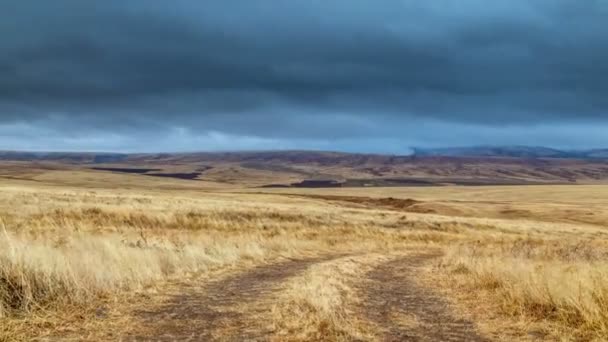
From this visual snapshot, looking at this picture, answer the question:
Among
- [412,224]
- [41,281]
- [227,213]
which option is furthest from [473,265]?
[412,224]

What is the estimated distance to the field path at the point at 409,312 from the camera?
8.37 meters

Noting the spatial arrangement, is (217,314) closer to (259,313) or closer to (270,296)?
(259,313)

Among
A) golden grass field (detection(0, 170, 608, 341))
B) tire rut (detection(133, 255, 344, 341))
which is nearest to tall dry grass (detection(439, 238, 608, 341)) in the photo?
golden grass field (detection(0, 170, 608, 341))

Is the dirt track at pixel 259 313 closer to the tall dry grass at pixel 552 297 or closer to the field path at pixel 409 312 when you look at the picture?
the field path at pixel 409 312

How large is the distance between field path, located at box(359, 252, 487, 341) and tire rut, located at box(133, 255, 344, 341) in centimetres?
189

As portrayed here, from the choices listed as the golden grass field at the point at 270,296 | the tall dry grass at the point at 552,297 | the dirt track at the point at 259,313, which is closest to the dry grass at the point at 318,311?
the golden grass field at the point at 270,296

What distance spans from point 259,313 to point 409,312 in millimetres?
2672

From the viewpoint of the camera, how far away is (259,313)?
9531 millimetres

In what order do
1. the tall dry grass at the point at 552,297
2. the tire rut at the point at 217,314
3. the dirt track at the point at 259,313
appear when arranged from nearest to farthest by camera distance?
the tire rut at the point at 217,314, the dirt track at the point at 259,313, the tall dry grass at the point at 552,297

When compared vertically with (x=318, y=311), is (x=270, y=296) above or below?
below

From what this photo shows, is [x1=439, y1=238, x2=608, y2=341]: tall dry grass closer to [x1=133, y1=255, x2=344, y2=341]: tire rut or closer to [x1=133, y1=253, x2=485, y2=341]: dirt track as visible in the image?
[x1=133, y1=253, x2=485, y2=341]: dirt track

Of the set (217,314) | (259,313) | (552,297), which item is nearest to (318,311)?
(259,313)

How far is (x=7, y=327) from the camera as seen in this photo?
7477 millimetres

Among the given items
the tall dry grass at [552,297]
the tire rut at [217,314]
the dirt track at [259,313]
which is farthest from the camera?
the tall dry grass at [552,297]
